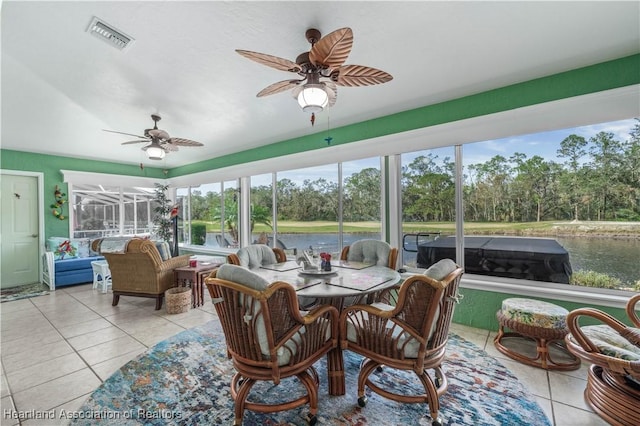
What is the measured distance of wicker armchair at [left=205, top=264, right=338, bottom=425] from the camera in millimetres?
1565

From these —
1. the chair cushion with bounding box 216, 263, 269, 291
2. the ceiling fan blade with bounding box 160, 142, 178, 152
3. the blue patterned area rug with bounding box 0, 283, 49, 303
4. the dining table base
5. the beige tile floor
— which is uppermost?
the ceiling fan blade with bounding box 160, 142, 178, 152

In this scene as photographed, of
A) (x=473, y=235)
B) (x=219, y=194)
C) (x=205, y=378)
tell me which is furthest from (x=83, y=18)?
(x=473, y=235)

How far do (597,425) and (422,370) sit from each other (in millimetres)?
1154

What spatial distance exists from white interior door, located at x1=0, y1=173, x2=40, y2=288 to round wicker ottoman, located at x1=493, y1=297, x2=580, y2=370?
26.4 ft

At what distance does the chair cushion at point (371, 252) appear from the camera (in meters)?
3.05

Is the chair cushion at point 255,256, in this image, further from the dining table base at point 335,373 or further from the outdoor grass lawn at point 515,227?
the outdoor grass lawn at point 515,227

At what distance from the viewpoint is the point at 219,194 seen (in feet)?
20.8

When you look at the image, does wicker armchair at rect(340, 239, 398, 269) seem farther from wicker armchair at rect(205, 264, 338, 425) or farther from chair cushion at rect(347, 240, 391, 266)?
wicker armchair at rect(205, 264, 338, 425)

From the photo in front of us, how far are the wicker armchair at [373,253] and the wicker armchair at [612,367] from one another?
1441 millimetres

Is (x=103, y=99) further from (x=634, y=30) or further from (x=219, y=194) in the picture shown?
(x=634, y=30)

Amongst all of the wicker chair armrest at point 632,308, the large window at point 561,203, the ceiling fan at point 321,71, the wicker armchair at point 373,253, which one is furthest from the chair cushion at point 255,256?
the wicker chair armrest at point 632,308

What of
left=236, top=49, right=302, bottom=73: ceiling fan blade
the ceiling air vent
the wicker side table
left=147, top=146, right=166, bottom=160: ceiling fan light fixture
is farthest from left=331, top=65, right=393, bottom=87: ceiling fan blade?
the wicker side table

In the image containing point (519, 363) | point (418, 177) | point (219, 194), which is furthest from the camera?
point (219, 194)

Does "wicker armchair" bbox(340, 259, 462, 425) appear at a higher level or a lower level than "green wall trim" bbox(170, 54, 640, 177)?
lower
